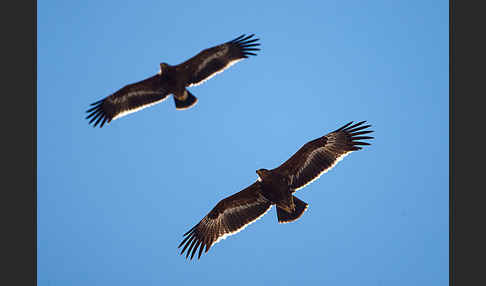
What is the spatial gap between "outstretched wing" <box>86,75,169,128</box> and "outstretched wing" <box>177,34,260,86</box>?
730mm

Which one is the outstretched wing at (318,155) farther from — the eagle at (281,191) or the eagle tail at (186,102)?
the eagle tail at (186,102)

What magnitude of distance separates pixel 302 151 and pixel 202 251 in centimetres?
293

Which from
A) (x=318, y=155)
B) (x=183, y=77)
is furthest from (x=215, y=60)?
(x=318, y=155)

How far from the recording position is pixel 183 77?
1146 centimetres

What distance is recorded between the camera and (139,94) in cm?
1173

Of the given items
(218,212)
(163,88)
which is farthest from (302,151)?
(163,88)

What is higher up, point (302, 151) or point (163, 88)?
point (163, 88)

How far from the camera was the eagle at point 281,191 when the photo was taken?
32.7 ft

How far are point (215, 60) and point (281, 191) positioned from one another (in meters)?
3.55

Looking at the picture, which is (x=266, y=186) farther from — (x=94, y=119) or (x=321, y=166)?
(x=94, y=119)

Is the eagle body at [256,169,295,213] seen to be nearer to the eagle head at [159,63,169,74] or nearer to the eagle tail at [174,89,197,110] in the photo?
the eagle tail at [174,89,197,110]

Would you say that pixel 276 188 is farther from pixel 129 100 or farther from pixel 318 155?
pixel 129 100

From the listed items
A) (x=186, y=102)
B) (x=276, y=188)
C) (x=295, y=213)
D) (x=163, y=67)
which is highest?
(x=163, y=67)

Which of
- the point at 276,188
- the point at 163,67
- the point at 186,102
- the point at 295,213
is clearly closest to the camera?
the point at 276,188
